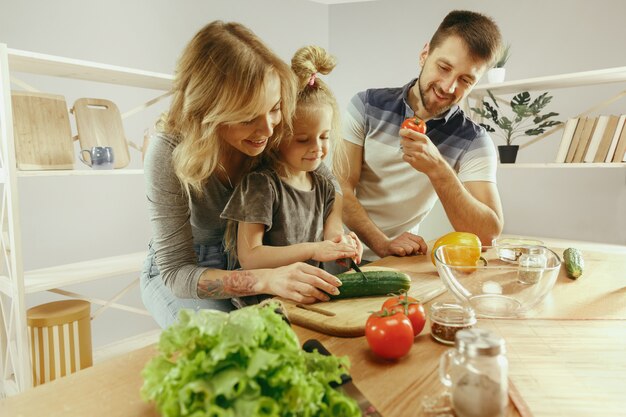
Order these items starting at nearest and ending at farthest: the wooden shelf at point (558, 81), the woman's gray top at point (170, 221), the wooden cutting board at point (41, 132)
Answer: the woman's gray top at point (170, 221) < the wooden cutting board at point (41, 132) < the wooden shelf at point (558, 81)

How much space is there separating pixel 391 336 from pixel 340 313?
0.25 metres

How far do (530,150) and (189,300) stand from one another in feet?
10.8

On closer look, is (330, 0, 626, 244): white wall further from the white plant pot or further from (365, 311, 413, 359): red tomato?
(365, 311, 413, 359): red tomato

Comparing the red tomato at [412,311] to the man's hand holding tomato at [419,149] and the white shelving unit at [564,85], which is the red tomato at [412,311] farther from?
the white shelving unit at [564,85]

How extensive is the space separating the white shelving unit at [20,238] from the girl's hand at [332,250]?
1.70 meters

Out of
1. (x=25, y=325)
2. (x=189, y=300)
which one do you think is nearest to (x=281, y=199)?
(x=189, y=300)

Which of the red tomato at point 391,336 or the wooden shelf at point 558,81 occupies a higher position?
the wooden shelf at point 558,81

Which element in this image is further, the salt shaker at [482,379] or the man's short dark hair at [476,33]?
the man's short dark hair at [476,33]

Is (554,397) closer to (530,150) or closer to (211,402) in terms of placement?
(211,402)

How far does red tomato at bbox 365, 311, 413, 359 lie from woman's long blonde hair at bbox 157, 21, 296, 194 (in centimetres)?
75

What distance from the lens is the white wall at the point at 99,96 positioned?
3113mm

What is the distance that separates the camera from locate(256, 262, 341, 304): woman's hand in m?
1.25

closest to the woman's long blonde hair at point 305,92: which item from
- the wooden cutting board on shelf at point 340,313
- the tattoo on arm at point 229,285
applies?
the tattoo on arm at point 229,285

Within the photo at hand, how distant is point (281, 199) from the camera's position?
1.67 m
